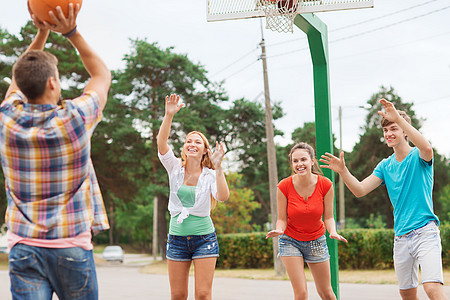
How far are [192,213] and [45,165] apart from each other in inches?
94.6

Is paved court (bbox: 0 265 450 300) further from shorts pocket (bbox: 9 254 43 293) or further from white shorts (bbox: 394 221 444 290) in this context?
shorts pocket (bbox: 9 254 43 293)

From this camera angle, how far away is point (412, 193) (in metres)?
4.62

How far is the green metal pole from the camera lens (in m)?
6.82

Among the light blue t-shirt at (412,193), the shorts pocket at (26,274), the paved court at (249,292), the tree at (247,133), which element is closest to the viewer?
the shorts pocket at (26,274)

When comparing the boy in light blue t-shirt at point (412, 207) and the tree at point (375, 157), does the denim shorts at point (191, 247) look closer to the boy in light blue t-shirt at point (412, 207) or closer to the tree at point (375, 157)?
the boy in light blue t-shirt at point (412, 207)

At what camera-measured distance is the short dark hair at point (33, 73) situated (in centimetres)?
263

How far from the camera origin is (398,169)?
479cm

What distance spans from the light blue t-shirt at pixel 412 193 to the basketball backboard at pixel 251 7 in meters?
2.33

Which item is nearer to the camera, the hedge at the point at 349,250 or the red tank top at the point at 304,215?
the red tank top at the point at 304,215

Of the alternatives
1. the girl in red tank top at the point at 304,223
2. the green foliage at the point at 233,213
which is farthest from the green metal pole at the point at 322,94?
the green foliage at the point at 233,213

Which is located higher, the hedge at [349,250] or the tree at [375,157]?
the tree at [375,157]

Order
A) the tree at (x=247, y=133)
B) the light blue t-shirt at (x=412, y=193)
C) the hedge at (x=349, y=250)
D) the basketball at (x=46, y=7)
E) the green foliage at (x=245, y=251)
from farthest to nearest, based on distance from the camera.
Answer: the tree at (x=247, y=133), the green foliage at (x=245, y=251), the hedge at (x=349, y=250), the light blue t-shirt at (x=412, y=193), the basketball at (x=46, y=7)

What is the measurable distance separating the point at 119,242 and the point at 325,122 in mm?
65103

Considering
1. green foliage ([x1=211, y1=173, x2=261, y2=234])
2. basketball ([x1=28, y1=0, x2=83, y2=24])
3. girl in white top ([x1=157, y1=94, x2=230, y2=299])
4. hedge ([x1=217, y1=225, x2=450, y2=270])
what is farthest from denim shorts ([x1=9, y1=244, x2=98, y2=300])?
green foliage ([x1=211, y1=173, x2=261, y2=234])
